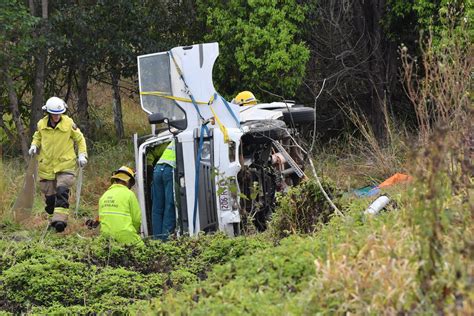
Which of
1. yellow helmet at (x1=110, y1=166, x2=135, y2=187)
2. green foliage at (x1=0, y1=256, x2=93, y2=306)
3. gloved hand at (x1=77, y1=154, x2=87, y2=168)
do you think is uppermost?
gloved hand at (x1=77, y1=154, x2=87, y2=168)

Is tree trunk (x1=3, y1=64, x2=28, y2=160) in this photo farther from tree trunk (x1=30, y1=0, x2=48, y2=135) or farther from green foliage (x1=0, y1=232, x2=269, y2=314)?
green foliage (x1=0, y1=232, x2=269, y2=314)

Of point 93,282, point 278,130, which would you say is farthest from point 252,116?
point 93,282

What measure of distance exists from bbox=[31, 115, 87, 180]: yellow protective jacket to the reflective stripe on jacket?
1.63m

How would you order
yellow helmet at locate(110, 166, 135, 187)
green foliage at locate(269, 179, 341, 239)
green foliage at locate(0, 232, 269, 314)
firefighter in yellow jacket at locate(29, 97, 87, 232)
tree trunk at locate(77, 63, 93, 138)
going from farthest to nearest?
tree trunk at locate(77, 63, 93, 138) → firefighter in yellow jacket at locate(29, 97, 87, 232) → yellow helmet at locate(110, 166, 135, 187) → green foliage at locate(269, 179, 341, 239) → green foliage at locate(0, 232, 269, 314)

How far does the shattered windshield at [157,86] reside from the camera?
1154 centimetres

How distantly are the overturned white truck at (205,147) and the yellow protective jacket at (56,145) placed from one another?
106 centimetres

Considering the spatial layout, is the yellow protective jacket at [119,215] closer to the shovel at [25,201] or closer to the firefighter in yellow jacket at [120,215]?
the firefighter in yellow jacket at [120,215]

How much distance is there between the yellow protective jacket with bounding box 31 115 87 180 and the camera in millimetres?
12359

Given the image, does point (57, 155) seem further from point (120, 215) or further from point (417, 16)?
point (417, 16)

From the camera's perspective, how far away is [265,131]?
11.0m

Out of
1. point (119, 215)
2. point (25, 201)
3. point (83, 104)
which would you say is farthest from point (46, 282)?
point (83, 104)

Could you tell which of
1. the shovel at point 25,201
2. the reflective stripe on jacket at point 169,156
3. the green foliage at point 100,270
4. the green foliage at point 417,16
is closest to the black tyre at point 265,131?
the reflective stripe on jacket at point 169,156

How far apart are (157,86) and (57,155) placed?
5.94 ft

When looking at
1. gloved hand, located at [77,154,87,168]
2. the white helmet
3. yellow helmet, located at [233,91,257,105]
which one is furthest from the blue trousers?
yellow helmet, located at [233,91,257,105]
